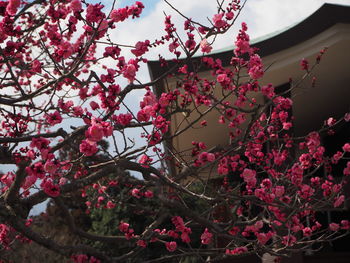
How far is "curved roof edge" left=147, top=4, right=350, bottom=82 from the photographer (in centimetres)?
824

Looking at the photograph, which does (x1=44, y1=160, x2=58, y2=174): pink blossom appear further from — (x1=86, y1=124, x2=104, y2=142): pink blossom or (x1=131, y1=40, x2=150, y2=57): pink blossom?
(x1=131, y1=40, x2=150, y2=57): pink blossom

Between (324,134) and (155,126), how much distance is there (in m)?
10.3

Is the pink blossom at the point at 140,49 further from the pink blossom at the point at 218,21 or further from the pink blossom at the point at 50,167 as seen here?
the pink blossom at the point at 50,167

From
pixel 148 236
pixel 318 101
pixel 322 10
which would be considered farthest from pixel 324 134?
pixel 148 236

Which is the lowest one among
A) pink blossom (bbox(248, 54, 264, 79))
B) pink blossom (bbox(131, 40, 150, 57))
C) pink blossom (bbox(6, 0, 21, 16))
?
pink blossom (bbox(248, 54, 264, 79))

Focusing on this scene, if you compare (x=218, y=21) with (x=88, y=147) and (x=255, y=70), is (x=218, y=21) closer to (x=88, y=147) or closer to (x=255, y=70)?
(x=255, y=70)

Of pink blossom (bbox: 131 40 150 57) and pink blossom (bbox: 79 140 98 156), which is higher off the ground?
pink blossom (bbox: 131 40 150 57)

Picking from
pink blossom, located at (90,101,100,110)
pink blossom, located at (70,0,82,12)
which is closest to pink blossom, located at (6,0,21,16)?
pink blossom, located at (70,0,82,12)

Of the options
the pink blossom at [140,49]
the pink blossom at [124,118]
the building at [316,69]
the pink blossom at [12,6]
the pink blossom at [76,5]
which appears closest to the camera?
the pink blossom at [124,118]

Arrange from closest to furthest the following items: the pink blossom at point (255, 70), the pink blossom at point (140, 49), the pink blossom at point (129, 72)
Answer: the pink blossom at point (129, 72)
the pink blossom at point (140, 49)
the pink blossom at point (255, 70)

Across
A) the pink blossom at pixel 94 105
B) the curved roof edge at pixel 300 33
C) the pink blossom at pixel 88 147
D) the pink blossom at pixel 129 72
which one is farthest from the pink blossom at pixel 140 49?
the curved roof edge at pixel 300 33

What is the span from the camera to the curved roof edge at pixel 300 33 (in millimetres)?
8242

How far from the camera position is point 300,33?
29.0 feet

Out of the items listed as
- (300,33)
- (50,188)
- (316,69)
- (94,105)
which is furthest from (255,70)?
(316,69)
